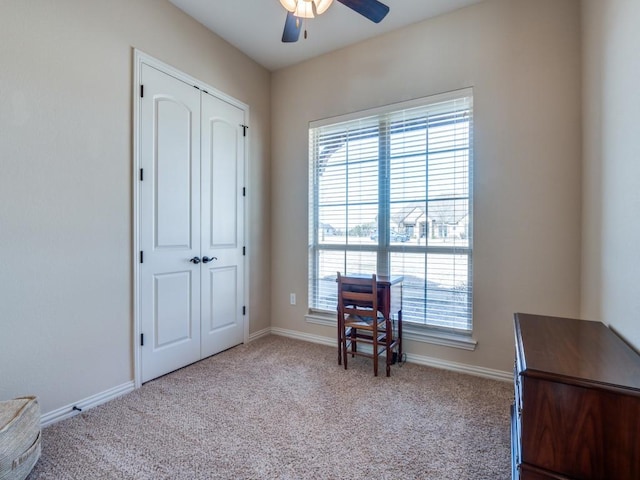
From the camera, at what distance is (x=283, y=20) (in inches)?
109

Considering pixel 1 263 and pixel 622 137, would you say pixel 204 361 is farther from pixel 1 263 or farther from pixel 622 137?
pixel 622 137

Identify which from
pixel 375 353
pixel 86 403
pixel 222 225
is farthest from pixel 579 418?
pixel 222 225

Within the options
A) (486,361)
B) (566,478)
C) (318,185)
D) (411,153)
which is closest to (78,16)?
(318,185)

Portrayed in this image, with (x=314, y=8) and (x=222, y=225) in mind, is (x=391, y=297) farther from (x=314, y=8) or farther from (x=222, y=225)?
(x=314, y=8)

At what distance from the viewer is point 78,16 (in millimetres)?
2004

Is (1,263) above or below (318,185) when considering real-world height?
below

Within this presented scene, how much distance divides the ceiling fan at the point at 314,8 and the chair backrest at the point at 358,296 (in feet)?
5.90

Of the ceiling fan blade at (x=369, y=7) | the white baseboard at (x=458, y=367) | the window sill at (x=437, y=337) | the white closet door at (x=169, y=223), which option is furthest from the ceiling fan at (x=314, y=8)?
the white baseboard at (x=458, y=367)

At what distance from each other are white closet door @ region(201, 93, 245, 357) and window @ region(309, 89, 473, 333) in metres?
0.78

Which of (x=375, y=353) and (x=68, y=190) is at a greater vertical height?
(x=68, y=190)

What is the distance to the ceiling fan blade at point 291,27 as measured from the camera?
2012 mm

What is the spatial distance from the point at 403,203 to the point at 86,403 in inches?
111

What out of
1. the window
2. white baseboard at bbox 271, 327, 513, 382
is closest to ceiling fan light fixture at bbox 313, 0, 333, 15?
the window

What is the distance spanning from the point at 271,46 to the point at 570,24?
250 centimetres
